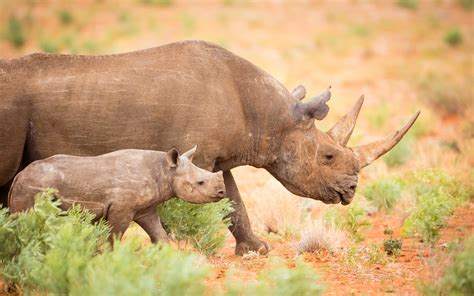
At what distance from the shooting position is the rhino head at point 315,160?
28.8ft

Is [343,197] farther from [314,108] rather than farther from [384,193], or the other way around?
[384,193]

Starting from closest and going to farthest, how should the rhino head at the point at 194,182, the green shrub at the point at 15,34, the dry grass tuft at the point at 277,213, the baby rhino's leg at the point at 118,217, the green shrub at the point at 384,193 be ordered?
the baby rhino's leg at the point at 118,217, the rhino head at the point at 194,182, the dry grass tuft at the point at 277,213, the green shrub at the point at 384,193, the green shrub at the point at 15,34

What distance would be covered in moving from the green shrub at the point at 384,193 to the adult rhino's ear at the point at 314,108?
336 cm

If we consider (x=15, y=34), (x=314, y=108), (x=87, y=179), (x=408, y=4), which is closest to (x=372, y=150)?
(x=314, y=108)

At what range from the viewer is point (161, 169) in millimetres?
7309

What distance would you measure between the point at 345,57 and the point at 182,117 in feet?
69.7

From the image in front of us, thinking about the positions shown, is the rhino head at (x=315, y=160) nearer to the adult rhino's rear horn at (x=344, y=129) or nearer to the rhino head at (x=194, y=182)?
the adult rhino's rear horn at (x=344, y=129)

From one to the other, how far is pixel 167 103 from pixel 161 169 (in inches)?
34.9

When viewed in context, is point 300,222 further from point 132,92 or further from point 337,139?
point 132,92

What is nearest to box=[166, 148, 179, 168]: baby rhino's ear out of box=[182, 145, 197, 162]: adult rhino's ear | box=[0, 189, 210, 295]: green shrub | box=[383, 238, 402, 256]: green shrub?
box=[182, 145, 197, 162]: adult rhino's ear

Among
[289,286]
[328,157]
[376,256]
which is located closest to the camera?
[289,286]

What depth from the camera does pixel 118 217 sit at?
23.1 ft

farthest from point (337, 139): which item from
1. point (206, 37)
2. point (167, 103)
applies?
point (206, 37)

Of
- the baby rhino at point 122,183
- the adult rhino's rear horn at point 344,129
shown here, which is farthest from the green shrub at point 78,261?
the adult rhino's rear horn at point 344,129
